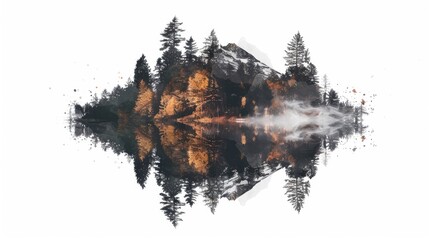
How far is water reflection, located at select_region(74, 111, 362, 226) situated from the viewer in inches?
547

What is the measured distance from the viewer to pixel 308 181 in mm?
13977

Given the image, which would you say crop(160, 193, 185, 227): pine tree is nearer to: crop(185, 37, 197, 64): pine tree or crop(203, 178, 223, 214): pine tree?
crop(203, 178, 223, 214): pine tree

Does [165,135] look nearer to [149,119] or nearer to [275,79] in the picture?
[149,119]

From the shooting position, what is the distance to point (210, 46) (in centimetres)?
1448

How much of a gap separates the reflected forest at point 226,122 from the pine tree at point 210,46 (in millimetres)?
19

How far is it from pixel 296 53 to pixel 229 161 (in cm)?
241

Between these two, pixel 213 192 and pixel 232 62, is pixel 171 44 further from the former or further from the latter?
pixel 213 192

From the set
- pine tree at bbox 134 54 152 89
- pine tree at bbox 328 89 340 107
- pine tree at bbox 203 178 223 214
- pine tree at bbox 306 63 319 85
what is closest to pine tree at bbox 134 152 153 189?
pine tree at bbox 203 178 223 214

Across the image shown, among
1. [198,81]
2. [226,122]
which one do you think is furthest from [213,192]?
[198,81]

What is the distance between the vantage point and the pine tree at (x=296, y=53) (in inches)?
561

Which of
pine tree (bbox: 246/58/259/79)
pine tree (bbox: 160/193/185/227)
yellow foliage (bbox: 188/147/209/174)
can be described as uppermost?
pine tree (bbox: 246/58/259/79)

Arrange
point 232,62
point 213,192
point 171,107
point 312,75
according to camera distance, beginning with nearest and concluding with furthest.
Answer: point 213,192 < point 312,75 < point 232,62 < point 171,107

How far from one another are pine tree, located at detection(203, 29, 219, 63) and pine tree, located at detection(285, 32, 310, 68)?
136 cm

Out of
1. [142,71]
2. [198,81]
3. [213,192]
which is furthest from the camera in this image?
[142,71]
